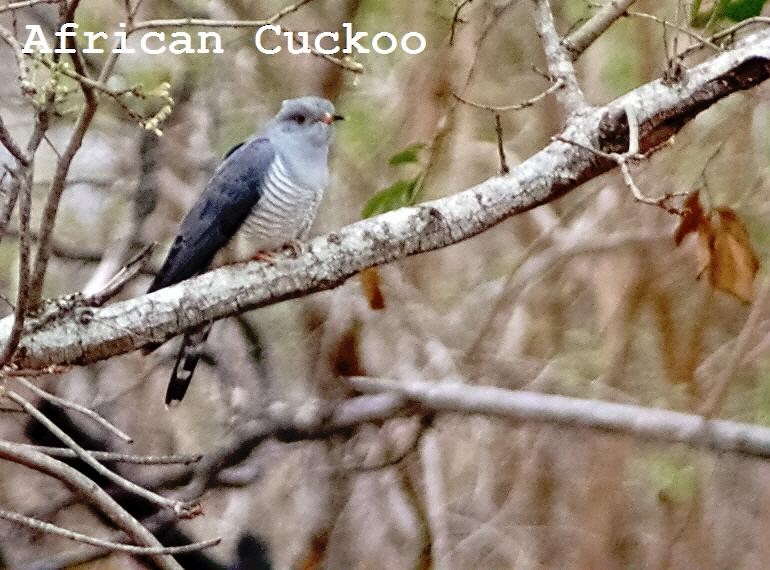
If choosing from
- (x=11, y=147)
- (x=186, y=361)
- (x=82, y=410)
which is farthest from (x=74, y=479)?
(x=11, y=147)

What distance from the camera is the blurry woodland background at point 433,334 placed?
1592 mm

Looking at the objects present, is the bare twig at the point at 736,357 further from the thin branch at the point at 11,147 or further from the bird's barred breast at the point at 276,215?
the thin branch at the point at 11,147

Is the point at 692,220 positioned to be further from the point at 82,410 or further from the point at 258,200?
the point at 82,410

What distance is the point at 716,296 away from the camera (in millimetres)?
1664

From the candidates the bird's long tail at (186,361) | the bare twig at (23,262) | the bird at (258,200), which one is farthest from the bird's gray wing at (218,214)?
the bare twig at (23,262)

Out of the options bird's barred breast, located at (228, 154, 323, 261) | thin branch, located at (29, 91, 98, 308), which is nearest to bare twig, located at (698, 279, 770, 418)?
bird's barred breast, located at (228, 154, 323, 261)

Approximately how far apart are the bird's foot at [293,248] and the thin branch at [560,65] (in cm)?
33

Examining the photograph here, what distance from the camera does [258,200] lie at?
3.92 ft

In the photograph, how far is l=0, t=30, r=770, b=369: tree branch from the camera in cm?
91

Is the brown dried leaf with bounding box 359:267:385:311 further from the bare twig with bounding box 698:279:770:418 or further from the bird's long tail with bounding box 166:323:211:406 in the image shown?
the bare twig with bounding box 698:279:770:418

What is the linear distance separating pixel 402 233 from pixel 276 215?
29cm

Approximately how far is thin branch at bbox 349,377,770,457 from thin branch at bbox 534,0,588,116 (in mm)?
559

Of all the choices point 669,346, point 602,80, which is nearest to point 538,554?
point 669,346

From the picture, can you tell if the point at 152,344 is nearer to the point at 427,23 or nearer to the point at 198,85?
the point at 198,85
